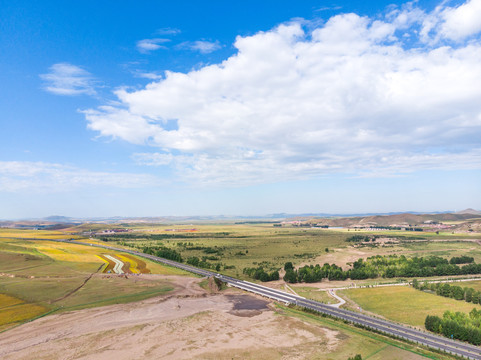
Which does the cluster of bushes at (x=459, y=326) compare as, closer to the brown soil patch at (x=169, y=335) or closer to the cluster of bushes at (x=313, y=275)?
the brown soil patch at (x=169, y=335)

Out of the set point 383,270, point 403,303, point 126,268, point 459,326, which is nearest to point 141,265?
point 126,268

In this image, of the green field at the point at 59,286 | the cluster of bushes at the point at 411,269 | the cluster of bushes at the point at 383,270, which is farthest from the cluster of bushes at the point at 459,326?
the green field at the point at 59,286

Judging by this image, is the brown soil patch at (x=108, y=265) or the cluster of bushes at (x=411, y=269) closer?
the cluster of bushes at (x=411, y=269)

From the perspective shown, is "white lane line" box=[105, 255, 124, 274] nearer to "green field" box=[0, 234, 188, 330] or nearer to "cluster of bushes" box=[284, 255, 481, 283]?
"green field" box=[0, 234, 188, 330]

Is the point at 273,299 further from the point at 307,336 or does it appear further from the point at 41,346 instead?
the point at 41,346

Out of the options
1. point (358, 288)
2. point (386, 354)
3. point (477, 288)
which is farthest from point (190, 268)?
point (477, 288)

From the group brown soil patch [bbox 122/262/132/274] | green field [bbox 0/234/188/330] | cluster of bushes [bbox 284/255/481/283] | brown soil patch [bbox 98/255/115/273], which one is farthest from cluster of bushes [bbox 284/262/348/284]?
brown soil patch [bbox 98/255/115/273]
